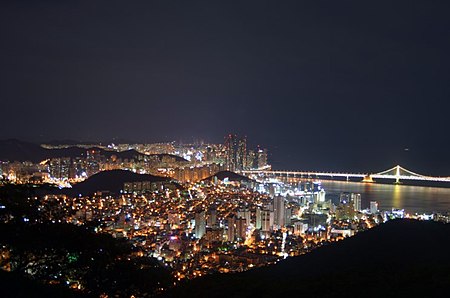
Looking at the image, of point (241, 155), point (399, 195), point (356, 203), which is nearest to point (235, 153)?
point (241, 155)

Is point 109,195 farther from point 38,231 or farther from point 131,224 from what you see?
point 38,231


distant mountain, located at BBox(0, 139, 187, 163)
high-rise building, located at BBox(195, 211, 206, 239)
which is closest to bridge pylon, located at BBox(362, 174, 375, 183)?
distant mountain, located at BBox(0, 139, 187, 163)

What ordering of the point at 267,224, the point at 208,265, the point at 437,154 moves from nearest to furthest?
the point at 208,265, the point at 267,224, the point at 437,154

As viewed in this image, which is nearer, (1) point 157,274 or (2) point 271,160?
(1) point 157,274

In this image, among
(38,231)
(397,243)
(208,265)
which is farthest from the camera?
(208,265)

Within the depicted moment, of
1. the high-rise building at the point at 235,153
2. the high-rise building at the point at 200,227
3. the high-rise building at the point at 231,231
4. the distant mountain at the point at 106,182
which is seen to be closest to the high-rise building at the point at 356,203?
the high-rise building at the point at 231,231

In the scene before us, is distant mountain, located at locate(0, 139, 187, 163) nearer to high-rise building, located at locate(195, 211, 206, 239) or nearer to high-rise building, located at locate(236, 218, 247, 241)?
high-rise building, located at locate(195, 211, 206, 239)

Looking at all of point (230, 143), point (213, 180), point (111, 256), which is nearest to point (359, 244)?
point (111, 256)
